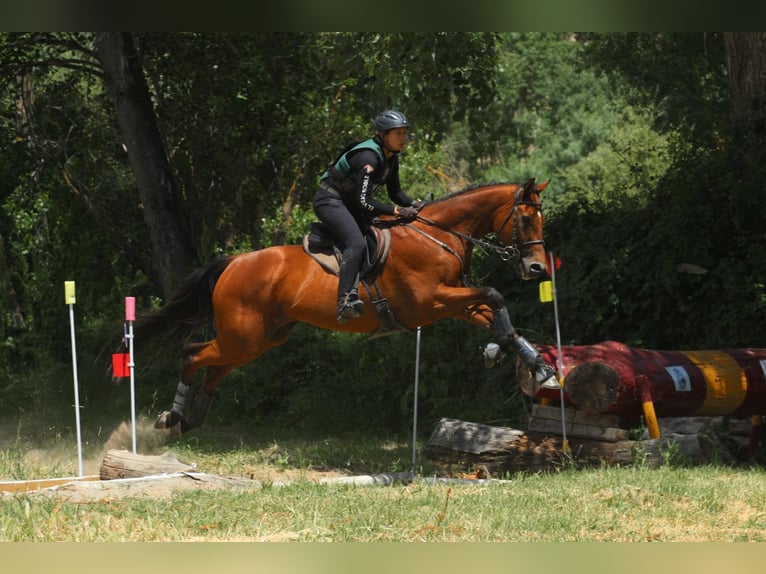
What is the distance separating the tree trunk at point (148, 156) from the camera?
519 inches

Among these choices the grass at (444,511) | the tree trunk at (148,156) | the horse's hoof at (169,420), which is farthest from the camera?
the tree trunk at (148,156)

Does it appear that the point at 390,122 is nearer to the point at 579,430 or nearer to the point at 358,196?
the point at 358,196

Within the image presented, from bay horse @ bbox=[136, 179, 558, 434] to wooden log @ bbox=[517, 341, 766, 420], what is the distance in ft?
1.08

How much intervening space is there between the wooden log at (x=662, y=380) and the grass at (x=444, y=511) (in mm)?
551

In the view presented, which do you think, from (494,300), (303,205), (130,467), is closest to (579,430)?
(494,300)

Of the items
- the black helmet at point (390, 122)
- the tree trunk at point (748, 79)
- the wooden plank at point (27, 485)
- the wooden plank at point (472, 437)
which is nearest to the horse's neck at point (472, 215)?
the black helmet at point (390, 122)

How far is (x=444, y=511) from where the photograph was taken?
5.54 meters

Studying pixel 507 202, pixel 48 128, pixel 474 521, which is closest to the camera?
pixel 474 521

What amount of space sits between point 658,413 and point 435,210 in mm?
2485

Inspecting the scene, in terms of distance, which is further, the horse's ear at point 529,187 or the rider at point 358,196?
the horse's ear at point 529,187

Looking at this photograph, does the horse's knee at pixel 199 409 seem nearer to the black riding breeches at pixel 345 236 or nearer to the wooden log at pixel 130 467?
the wooden log at pixel 130 467
